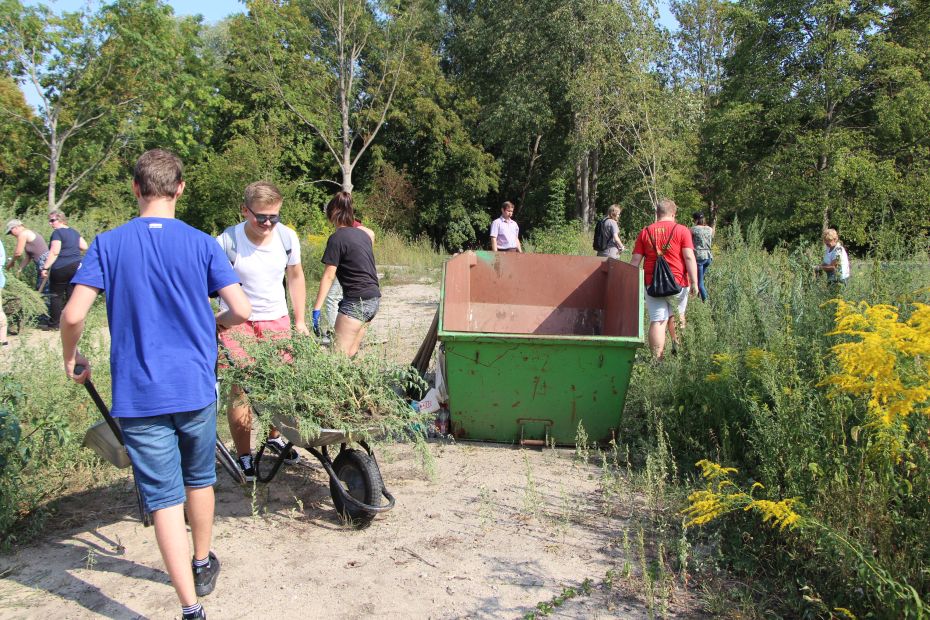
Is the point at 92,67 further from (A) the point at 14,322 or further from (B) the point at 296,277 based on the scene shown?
(B) the point at 296,277

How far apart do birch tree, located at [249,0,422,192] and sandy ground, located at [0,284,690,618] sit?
2622cm

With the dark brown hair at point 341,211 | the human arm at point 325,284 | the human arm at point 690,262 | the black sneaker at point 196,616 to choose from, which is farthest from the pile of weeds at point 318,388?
the human arm at point 690,262

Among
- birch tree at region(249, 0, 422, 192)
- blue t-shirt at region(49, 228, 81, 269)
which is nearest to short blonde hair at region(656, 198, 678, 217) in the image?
blue t-shirt at region(49, 228, 81, 269)

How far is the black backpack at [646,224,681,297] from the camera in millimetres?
6570

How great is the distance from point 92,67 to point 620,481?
23249 millimetres

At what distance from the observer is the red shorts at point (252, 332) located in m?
3.93

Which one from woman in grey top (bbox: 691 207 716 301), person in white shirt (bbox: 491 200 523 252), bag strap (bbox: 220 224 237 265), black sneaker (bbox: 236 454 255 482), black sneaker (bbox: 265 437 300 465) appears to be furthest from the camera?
person in white shirt (bbox: 491 200 523 252)

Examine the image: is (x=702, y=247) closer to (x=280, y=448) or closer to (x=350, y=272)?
(x=350, y=272)

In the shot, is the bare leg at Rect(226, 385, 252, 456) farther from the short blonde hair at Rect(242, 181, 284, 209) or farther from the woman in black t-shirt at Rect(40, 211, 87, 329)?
the woman in black t-shirt at Rect(40, 211, 87, 329)

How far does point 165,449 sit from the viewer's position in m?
2.89

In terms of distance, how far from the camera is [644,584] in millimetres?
3352

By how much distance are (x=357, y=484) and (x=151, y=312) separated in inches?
65.3

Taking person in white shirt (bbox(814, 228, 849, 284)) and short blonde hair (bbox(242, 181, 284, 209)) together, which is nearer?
short blonde hair (bbox(242, 181, 284, 209))

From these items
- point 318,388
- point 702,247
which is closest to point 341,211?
point 318,388
